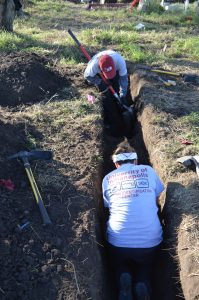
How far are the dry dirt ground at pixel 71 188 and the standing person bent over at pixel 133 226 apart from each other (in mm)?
217

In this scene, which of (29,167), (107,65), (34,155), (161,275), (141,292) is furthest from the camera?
(107,65)

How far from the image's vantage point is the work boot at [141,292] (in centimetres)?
461

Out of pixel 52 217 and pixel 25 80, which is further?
pixel 25 80

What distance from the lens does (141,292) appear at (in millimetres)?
4621

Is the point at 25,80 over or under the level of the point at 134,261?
over

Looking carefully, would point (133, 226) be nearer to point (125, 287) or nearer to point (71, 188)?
point (125, 287)

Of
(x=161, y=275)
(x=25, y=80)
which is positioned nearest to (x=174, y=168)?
(x=161, y=275)

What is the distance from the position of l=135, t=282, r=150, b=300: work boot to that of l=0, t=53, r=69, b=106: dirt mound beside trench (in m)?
4.26

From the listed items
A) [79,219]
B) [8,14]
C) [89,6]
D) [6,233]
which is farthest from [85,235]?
[89,6]

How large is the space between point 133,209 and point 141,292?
2.95ft

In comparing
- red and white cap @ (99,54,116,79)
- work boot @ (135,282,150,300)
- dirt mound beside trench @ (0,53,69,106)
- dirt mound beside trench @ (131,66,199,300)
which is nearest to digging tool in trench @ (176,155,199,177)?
dirt mound beside trench @ (131,66,199,300)

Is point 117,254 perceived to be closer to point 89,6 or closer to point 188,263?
point 188,263

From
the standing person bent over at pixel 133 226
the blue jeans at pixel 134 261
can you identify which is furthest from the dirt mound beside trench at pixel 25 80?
the blue jeans at pixel 134 261

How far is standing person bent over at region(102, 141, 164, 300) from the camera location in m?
4.89
